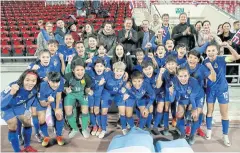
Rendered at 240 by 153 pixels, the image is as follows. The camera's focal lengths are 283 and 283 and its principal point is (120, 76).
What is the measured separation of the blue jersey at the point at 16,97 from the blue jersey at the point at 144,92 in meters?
1.27

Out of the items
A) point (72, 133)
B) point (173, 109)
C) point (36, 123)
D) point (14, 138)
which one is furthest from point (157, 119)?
point (14, 138)

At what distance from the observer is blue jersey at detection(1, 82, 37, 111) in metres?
3.05

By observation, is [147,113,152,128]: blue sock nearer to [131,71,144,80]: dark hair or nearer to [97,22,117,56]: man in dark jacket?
[131,71,144,80]: dark hair

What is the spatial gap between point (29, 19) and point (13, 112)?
8515 mm

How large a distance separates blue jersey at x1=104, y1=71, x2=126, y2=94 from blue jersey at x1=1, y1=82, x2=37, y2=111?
3.22 feet

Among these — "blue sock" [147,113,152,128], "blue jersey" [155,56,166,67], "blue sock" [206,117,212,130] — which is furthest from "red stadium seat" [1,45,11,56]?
"blue sock" [206,117,212,130]

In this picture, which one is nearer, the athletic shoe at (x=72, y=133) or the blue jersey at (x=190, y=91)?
the blue jersey at (x=190, y=91)

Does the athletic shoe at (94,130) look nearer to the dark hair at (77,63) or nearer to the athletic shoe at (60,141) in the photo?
the athletic shoe at (60,141)

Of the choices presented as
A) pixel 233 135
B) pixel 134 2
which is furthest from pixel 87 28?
pixel 134 2

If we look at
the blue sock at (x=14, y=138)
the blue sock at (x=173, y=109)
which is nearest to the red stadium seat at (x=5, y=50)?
the blue sock at (x=14, y=138)

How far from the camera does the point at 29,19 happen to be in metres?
11.0

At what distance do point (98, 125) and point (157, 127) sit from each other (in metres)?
0.85

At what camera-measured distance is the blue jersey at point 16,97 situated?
3055 mm

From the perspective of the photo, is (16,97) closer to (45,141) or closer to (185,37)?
(45,141)
